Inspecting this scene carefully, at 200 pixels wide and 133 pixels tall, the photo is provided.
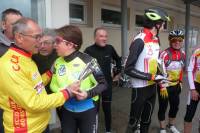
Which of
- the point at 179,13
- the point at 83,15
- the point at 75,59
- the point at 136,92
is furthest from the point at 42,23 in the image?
the point at 179,13

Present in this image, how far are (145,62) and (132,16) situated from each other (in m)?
7.65

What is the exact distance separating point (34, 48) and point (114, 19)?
857cm

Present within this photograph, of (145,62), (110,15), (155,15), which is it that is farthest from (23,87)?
(110,15)

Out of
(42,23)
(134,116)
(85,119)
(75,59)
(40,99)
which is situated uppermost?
(42,23)

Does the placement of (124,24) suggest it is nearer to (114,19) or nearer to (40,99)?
(114,19)

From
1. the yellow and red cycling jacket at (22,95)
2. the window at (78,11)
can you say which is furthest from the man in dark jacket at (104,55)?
the window at (78,11)

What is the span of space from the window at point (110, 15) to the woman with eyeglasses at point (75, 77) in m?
7.05

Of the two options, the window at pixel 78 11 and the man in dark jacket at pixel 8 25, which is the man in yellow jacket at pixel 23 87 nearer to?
the man in dark jacket at pixel 8 25

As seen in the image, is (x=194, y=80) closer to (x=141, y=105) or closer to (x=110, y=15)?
(x=141, y=105)

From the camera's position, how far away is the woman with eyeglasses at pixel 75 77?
301 cm

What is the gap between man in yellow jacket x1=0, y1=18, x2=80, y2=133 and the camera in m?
2.34

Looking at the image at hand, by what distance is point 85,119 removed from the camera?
3.11 metres

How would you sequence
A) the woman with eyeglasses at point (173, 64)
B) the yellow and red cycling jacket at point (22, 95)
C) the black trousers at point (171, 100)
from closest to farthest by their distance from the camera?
the yellow and red cycling jacket at point (22, 95), the woman with eyeglasses at point (173, 64), the black trousers at point (171, 100)

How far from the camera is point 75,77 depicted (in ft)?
9.80
